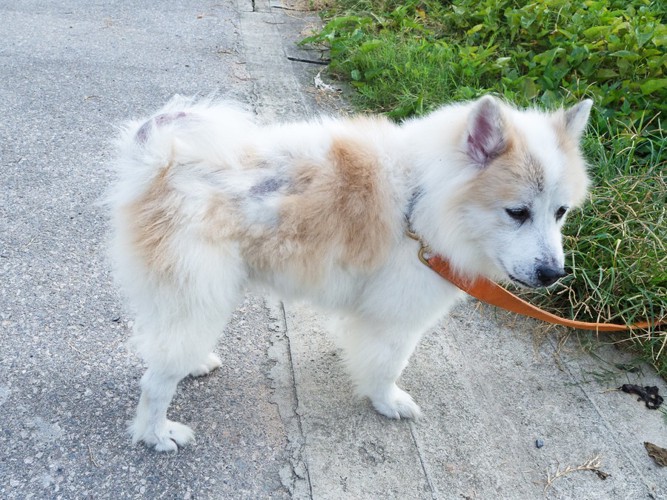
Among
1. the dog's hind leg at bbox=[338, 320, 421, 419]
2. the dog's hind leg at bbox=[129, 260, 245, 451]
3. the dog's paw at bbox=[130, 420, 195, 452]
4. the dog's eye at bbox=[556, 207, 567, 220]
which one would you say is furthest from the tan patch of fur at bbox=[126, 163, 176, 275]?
the dog's eye at bbox=[556, 207, 567, 220]

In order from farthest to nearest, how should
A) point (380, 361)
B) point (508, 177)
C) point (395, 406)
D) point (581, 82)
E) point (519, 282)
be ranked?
1. point (581, 82)
2. point (395, 406)
3. point (380, 361)
4. point (519, 282)
5. point (508, 177)

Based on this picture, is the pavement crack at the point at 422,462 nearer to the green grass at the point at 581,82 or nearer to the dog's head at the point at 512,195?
the dog's head at the point at 512,195

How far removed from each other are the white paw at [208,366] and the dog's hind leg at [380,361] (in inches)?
24.2

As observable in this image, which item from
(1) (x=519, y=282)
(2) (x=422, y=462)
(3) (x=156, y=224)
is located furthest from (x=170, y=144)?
(2) (x=422, y=462)

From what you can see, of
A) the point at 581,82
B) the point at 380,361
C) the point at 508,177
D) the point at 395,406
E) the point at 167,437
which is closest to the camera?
the point at 508,177

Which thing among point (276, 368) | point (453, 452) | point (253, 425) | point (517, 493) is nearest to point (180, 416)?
point (253, 425)

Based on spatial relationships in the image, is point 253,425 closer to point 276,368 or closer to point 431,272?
point 276,368

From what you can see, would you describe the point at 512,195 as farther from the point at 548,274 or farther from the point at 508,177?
the point at 548,274

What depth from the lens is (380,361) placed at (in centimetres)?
259

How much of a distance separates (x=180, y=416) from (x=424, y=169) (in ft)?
5.05

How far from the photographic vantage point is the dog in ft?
7.09

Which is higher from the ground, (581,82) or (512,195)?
(512,195)

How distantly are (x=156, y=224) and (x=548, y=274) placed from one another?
1.48 metres

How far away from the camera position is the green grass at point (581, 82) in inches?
128
